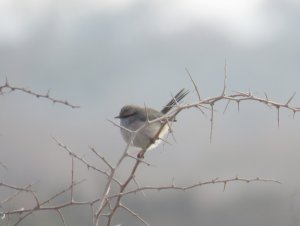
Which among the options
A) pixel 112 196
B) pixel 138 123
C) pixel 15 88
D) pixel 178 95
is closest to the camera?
pixel 112 196

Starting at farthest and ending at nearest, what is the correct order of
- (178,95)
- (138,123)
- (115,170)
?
(138,123) → (178,95) → (115,170)

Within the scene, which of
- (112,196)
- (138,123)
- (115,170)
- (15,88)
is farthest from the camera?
(138,123)

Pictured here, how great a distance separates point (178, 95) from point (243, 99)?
1947mm

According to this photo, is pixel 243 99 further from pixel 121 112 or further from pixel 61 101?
pixel 121 112

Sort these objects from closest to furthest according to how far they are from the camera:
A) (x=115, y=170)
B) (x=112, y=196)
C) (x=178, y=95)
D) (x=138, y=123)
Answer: (x=115, y=170) < (x=112, y=196) < (x=178, y=95) < (x=138, y=123)

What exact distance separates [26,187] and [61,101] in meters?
0.32

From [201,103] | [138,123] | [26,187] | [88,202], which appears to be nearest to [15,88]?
[26,187]

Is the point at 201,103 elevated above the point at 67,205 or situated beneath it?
elevated above

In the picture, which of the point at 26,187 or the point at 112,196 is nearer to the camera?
the point at 112,196

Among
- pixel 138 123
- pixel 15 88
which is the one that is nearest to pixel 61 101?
pixel 15 88

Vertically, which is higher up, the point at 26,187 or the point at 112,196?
the point at 26,187

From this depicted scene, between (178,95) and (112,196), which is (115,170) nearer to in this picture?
(112,196)

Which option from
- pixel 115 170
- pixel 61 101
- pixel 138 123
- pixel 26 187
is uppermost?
pixel 138 123

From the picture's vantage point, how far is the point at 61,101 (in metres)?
2.01
